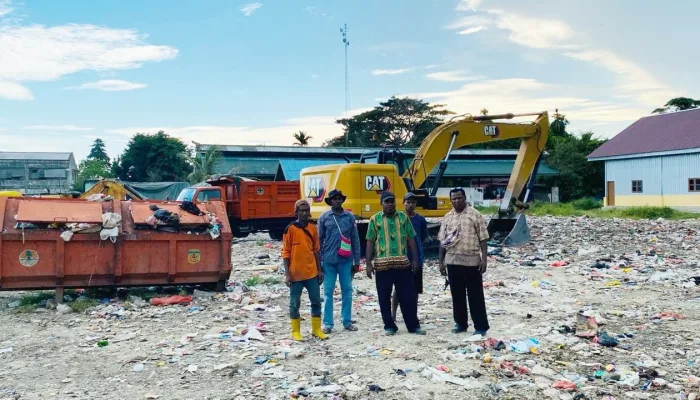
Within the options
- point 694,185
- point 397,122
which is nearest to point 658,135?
point 694,185

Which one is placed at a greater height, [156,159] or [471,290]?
[156,159]

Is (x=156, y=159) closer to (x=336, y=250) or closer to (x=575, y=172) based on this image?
(x=575, y=172)

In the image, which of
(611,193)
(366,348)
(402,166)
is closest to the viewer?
(366,348)

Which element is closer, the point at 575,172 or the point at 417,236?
the point at 417,236

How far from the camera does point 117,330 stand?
753cm

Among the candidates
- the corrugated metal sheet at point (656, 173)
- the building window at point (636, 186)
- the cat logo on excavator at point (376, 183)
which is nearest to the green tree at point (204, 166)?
the corrugated metal sheet at point (656, 173)

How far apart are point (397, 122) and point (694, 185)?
72.0 feet

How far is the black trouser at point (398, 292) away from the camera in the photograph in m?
6.85

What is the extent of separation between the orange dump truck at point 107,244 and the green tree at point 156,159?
111ft

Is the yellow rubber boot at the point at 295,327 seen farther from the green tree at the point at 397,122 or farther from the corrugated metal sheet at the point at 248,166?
the green tree at the point at 397,122

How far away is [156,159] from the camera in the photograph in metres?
43.7

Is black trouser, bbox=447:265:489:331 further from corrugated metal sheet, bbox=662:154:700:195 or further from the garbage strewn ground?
corrugated metal sheet, bbox=662:154:700:195

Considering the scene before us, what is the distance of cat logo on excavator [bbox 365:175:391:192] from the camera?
1288cm

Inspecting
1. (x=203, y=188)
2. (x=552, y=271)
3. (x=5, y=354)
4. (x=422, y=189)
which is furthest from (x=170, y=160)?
(x=5, y=354)
